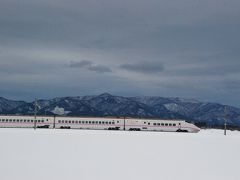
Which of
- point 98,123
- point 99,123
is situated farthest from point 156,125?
point 98,123

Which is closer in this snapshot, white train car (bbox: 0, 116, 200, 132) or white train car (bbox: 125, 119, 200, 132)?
white train car (bbox: 125, 119, 200, 132)

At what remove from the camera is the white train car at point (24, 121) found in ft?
383

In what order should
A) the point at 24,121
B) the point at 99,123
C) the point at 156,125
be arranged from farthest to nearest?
the point at 24,121
the point at 99,123
the point at 156,125

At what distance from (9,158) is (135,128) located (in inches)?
3328

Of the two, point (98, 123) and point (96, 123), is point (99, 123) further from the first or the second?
point (96, 123)

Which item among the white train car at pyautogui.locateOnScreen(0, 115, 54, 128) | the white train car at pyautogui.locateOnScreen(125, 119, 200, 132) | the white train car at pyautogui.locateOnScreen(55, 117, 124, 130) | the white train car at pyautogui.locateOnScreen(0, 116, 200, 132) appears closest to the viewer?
the white train car at pyautogui.locateOnScreen(125, 119, 200, 132)

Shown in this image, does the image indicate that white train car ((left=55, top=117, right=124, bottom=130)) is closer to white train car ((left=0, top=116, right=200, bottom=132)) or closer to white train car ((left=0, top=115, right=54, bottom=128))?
white train car ((left=0, top=116, right=200, bottom=132))

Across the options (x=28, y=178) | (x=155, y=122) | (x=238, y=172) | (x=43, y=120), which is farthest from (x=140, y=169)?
(x=43, y=120)

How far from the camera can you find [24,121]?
117 m

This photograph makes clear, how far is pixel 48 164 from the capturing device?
2766 cm

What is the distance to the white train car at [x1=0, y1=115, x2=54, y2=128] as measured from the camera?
117 meters

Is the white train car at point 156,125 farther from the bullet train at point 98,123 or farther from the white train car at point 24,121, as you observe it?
the white train car at point 24,121

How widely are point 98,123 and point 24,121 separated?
68.3 ft

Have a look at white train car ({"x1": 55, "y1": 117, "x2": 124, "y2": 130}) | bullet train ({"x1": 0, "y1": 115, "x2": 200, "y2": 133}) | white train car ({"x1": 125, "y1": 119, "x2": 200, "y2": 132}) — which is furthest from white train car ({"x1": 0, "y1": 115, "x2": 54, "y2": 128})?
white train car ({"x1": 125, "y1": 119, "x2": 200, "y2": 132})
